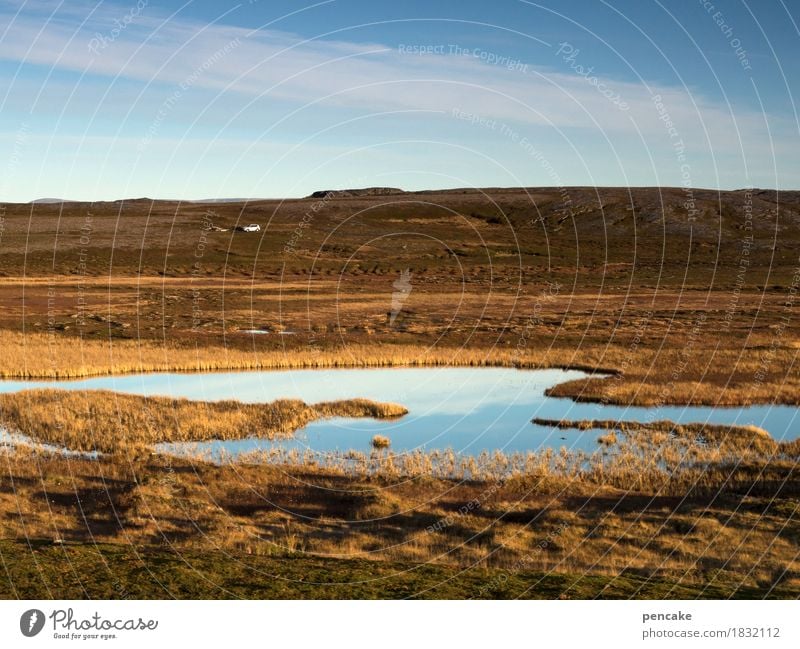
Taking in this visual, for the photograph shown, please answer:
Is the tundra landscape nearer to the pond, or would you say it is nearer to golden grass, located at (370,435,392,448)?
golden grass, located at (370,435,392,448)

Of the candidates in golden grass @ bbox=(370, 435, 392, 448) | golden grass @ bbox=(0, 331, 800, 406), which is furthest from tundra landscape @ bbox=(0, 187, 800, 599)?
golden grass @ bbox=(0, 331, 800, 406)

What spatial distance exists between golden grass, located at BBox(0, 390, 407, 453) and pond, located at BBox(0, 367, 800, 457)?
1411 mm

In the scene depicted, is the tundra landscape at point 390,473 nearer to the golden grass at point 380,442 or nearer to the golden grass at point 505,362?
the golden grass at point 380,442

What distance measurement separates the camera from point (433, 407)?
163 feet

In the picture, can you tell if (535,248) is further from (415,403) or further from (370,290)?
(415,403)

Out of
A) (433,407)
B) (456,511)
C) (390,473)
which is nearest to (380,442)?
(390,473)

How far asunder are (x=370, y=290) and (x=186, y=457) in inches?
3682

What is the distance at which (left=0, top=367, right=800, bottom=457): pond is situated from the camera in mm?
40312

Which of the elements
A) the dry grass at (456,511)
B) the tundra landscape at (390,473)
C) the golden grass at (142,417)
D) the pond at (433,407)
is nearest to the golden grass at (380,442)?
the tundra landscape at (390,473)

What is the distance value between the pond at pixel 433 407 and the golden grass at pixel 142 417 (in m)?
1.41

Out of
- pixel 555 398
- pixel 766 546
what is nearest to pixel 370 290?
pixel 555 398

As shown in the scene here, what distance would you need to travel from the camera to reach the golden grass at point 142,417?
39.8 m

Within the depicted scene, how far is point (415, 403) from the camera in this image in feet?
167

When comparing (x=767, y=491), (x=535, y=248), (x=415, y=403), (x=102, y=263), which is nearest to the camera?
(x=767, y=491)
